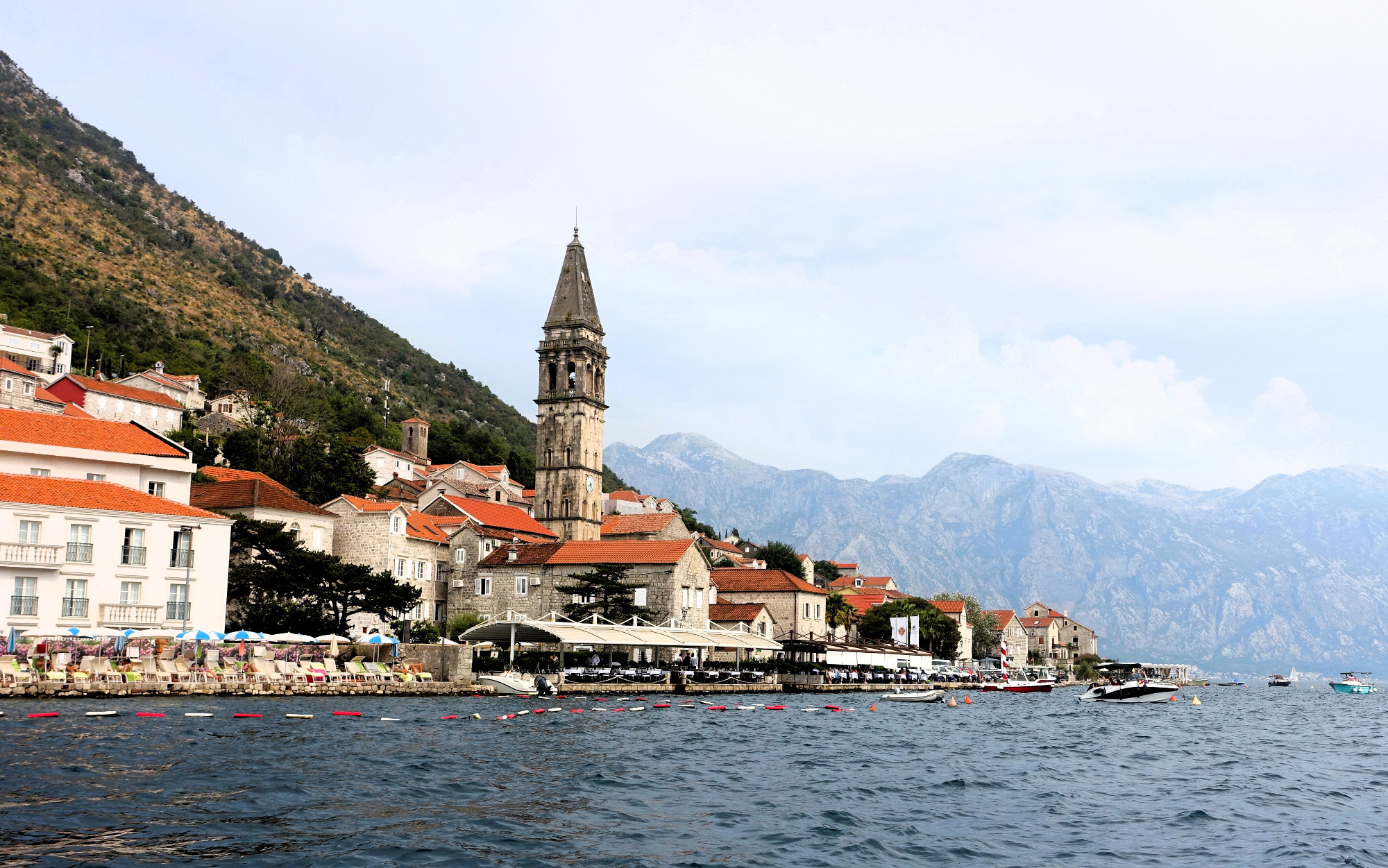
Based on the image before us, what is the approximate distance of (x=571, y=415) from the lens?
91.2 meters

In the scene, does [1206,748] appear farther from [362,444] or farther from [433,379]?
[433,379]

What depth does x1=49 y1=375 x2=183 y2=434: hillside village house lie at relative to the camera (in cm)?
8006

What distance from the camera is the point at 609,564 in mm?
71375

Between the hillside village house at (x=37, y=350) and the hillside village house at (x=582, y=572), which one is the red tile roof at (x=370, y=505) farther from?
the hillside village house at (x=37, y=350)

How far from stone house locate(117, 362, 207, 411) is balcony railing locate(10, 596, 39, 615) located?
53.1 metres

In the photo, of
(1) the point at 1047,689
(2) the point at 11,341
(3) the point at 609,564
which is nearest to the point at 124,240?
(2) the point at 11,341

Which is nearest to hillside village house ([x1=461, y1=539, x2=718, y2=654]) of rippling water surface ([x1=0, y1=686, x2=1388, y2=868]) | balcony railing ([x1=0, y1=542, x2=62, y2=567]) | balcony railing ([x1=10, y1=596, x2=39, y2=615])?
rippling water surface ([x1=0, y1=686, x2=1388, y2=868])

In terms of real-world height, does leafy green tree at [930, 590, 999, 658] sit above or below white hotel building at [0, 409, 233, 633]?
below

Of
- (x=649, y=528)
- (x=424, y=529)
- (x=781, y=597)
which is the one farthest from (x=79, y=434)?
(x=781, y=597)

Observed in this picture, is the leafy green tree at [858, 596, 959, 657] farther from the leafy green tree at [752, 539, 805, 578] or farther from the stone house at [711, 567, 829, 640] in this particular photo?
the leafy green tree at [752, 539, 805, 578]

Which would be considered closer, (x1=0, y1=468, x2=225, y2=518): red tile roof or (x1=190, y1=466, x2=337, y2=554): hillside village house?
(x1=0, y1=468, x2=225, y2=518): red tile roof

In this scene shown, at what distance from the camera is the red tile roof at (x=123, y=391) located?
8056cm

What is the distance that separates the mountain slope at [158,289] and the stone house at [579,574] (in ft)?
146

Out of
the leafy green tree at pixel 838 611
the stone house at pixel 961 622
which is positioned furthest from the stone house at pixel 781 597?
the stone house at pixel 961 622
